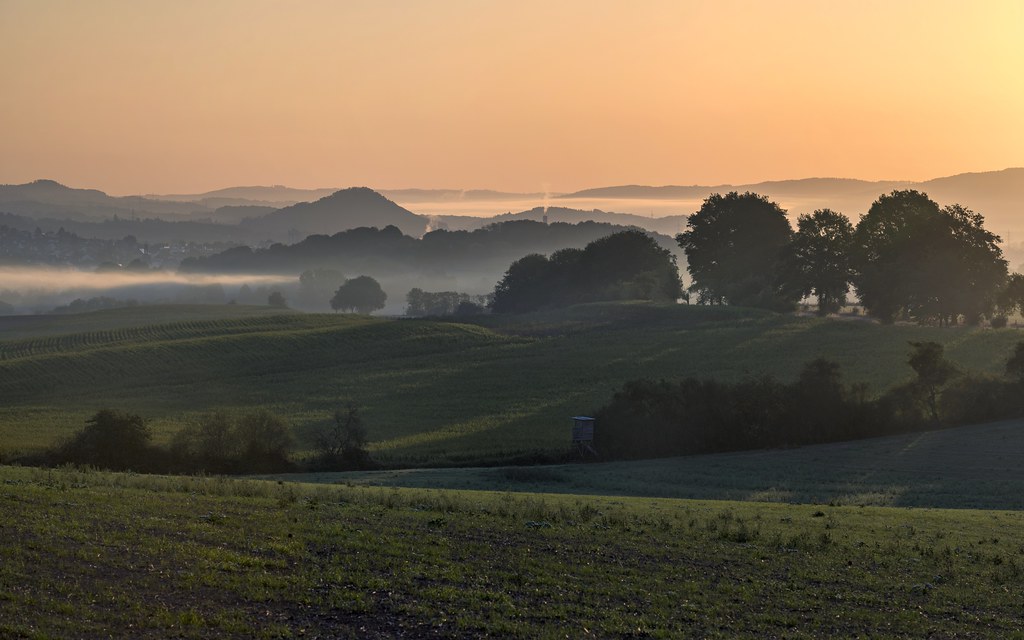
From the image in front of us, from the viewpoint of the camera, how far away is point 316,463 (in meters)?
53.1

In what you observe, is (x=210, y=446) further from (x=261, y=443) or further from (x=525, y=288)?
(x=525, y=288)

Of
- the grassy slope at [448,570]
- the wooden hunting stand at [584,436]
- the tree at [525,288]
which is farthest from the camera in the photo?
the tree at [525,288]

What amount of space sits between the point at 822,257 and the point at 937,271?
15.8 metres

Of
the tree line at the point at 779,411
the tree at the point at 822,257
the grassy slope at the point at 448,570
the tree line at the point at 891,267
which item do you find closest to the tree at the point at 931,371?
the tree line at the point at 779,411

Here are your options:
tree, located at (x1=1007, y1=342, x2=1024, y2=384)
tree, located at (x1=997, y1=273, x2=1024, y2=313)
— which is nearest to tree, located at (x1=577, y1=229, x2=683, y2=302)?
tree, located at (x1=997, y1=273, x2=1024, y2=313)

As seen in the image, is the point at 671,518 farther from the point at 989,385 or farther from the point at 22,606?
the point at 989,385

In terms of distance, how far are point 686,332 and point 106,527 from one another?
91671mm

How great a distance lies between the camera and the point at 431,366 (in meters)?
96.1

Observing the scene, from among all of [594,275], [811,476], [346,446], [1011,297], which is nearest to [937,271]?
[1011,297]

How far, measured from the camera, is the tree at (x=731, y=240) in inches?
5561

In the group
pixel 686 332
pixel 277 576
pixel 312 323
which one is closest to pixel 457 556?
pixel 277 576

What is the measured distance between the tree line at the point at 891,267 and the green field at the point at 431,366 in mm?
7014

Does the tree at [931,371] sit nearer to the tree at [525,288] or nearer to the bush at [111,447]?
the bush at [111,447]

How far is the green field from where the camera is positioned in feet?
217
